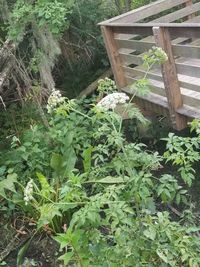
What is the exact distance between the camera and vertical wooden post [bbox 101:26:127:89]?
19.0 ft

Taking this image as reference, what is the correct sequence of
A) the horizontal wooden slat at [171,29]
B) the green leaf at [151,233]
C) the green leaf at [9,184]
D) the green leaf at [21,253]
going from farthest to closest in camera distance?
the green leaf at [9,184] < the green leaf at [21,253] < the horizontal wooden slat at [171,29] < the green leaf at [151,233]

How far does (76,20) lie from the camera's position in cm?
675

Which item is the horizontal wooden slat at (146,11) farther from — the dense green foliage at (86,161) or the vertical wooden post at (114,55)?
the dense green foliage at (86,161)

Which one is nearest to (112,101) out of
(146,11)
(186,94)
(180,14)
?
(186,94)

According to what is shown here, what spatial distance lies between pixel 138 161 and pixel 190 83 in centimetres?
184

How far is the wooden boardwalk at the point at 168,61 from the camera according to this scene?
4.41 m

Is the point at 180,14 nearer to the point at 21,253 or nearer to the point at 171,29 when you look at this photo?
the point at 171,29

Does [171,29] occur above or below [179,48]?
above

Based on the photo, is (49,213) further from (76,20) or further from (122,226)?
(76,20)

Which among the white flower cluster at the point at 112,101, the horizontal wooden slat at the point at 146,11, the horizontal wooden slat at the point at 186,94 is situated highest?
the white flower cluster at the point at 112,101

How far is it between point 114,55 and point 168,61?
1338 millimetres

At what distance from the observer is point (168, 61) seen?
4.61m

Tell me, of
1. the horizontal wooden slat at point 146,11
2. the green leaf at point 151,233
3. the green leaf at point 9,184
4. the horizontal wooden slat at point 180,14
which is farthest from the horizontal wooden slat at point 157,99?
the green leaf at point 151,233

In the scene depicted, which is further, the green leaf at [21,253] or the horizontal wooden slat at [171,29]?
the green leaf at [21,253]
